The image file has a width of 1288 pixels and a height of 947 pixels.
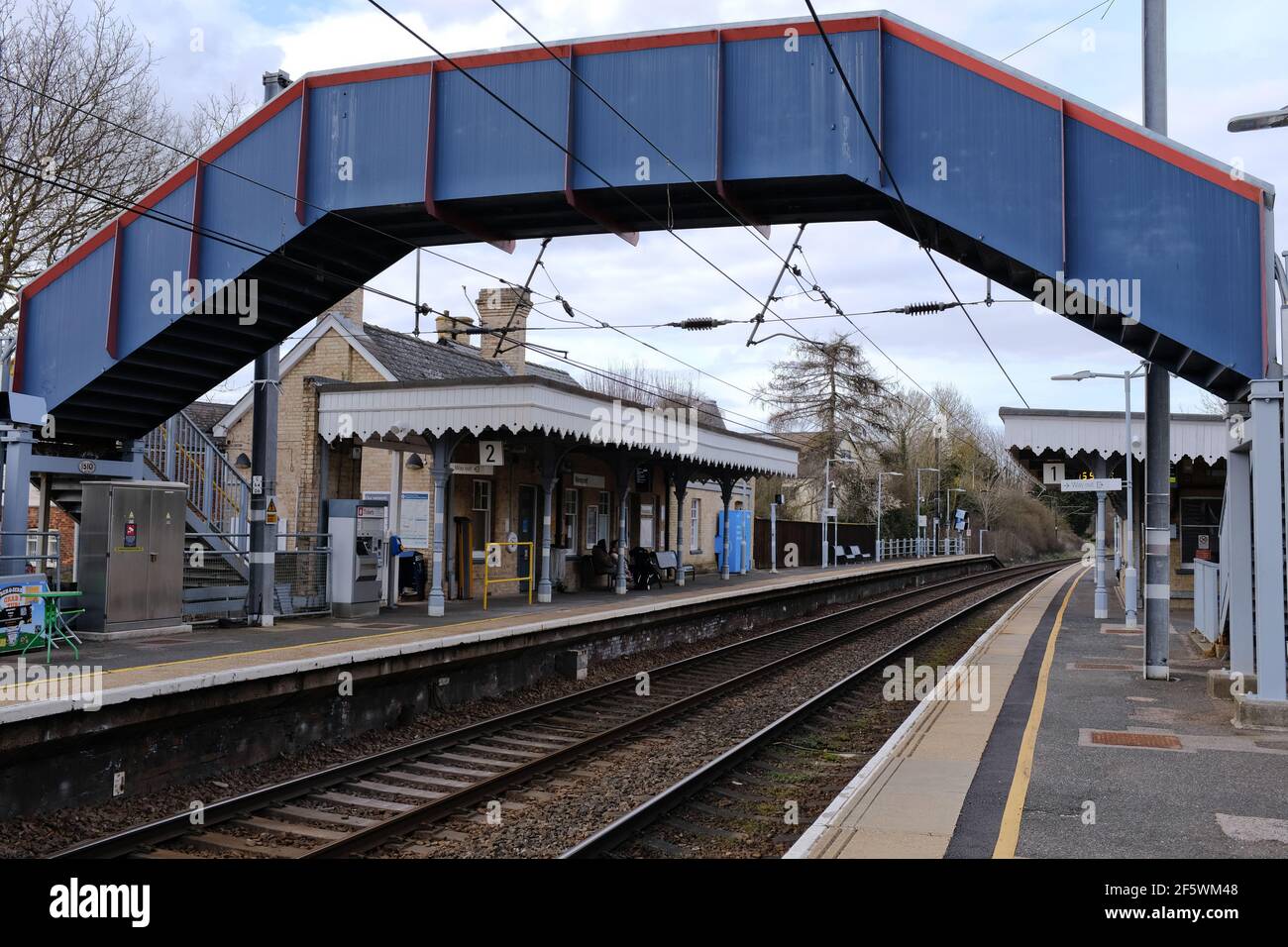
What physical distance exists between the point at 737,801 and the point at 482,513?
46.7 ft

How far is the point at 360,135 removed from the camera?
12820 millimetres

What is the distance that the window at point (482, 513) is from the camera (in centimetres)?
→ 2161

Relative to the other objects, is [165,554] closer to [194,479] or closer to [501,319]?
[194,479]

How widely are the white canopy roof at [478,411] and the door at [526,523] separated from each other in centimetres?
320

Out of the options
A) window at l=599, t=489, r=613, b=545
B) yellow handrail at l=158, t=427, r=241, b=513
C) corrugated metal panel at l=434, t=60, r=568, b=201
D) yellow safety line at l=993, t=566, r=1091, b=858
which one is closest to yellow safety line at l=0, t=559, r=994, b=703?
yellow handrail at l=158, t=427, r=241, b=513

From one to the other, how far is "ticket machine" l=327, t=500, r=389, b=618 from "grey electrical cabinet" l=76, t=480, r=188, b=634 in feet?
10.0

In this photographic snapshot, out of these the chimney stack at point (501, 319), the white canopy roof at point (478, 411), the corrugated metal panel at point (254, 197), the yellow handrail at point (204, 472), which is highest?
the chimney stack at point (501, 319)

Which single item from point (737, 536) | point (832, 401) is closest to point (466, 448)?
point (737, 536)

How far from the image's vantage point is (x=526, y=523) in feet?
77.7

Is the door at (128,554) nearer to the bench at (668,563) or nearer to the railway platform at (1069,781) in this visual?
the railway platform at (1069,781)

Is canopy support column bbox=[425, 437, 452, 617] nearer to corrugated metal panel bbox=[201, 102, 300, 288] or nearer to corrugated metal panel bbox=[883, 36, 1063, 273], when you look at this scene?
corrugated metal panel bbox=[201, 102, 300, 288]

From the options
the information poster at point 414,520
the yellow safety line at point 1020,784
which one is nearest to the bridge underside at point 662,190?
the yellow safety line at point 1020,784
